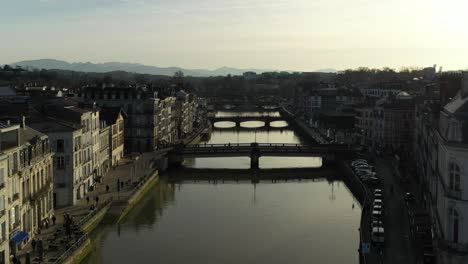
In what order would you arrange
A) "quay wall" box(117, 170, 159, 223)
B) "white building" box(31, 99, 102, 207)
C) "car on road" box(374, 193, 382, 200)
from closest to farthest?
"white building" box(31, 99, 102, 207), "car on road" box(374, 193, 382, 200), "quay wall" box(117, 170, 159, 223)

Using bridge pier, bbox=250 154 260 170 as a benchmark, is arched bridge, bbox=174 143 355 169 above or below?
above

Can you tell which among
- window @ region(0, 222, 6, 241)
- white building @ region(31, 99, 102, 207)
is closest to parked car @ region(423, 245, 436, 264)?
window @ region(0, 222, 6, 241)

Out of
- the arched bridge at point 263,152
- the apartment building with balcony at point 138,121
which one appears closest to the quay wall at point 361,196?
the arched bridge at point 263,152

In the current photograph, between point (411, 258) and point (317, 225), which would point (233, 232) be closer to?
point (317, 225)

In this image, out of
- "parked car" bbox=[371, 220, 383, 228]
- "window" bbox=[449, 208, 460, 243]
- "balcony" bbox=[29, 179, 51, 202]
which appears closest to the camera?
"window" bbox=[449, 208, 460, 243]

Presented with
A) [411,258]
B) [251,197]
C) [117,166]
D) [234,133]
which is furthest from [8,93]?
[234,133]

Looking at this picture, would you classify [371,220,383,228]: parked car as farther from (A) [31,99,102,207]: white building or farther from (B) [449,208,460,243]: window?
(A) [31,99,102,207]: white building
